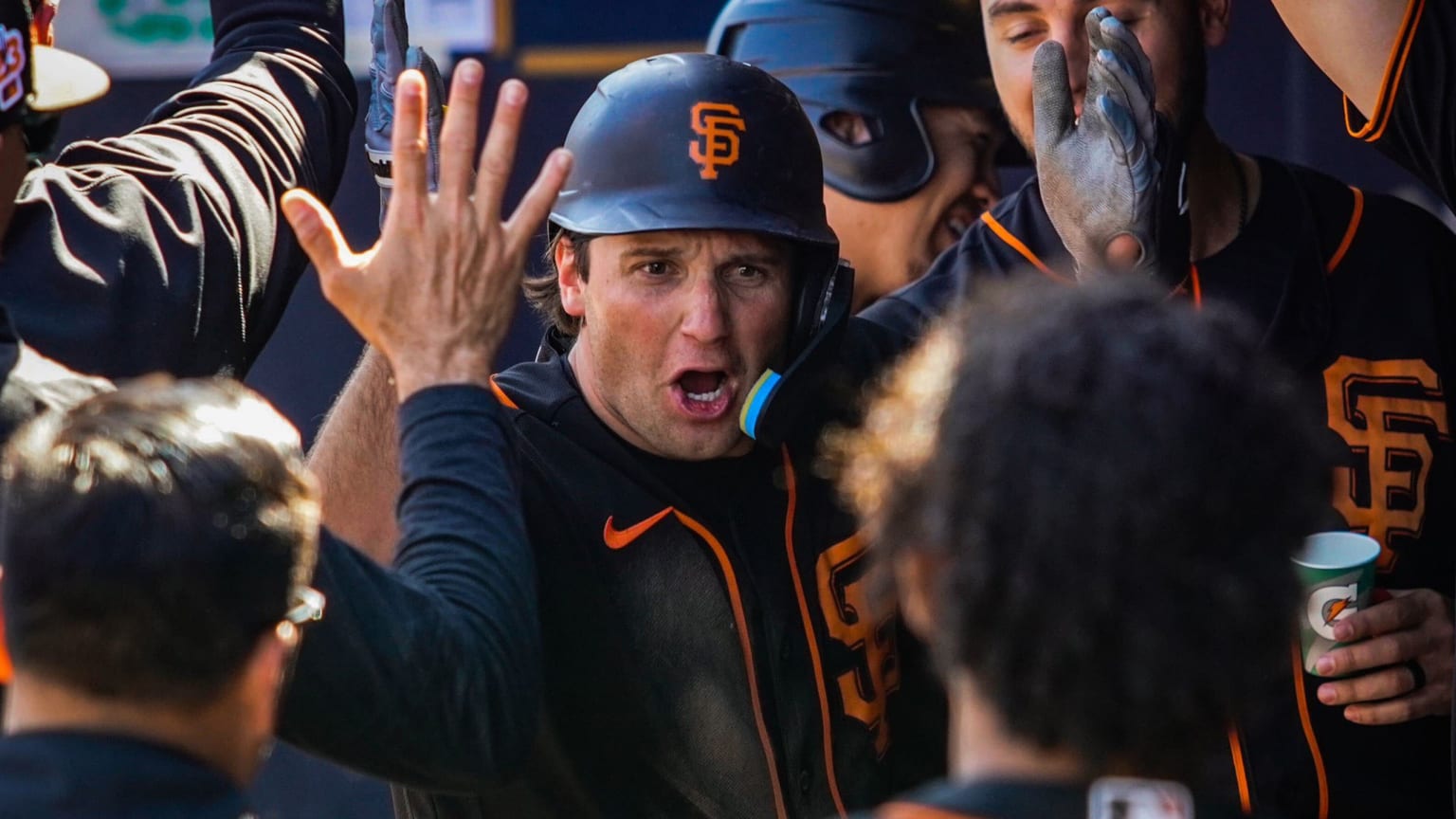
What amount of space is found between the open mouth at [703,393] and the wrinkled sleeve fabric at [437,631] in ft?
2.02

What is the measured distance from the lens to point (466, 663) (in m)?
1.73

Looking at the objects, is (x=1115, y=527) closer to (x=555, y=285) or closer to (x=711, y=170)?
(x=711, y=170)

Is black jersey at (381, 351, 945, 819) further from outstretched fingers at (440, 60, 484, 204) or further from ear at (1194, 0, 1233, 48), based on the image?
ear at (1194, 0, 1233, 48)

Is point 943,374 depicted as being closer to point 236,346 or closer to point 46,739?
point 46,739

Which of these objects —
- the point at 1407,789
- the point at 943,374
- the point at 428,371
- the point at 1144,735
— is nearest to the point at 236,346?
the point at 428,371

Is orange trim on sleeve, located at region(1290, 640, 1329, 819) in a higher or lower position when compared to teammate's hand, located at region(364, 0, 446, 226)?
lower

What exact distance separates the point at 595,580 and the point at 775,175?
65 cm

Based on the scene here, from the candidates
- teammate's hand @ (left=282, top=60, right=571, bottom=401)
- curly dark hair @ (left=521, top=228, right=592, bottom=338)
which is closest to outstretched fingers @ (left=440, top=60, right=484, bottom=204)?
teammate's hand @ (left=282, top=60, right=571, bottom=401)

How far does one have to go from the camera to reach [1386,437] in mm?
2639

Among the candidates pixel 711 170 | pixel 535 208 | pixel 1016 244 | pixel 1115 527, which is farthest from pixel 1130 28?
pixel 1115 527

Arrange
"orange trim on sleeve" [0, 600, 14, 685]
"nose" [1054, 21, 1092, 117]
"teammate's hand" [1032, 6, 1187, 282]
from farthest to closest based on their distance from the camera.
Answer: "nose" [1054, 21, 1092, 117]
"teammate's hand" [1032, 6, 1187, 282]
"orange trim on sleeve" [0, 600, 14, 685]

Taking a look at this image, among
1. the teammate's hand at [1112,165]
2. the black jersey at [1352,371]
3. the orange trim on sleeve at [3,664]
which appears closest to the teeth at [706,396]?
the black jersey at [1352,371]

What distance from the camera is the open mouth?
98.0 inches

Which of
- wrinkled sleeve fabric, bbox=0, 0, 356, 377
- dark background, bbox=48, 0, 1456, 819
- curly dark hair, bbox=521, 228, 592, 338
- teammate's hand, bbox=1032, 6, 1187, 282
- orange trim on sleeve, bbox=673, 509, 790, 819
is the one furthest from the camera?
dark background, bbox=48, 0, 1456, 819
